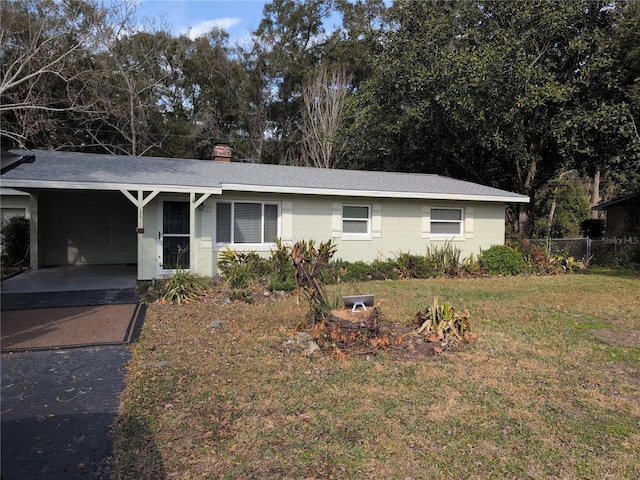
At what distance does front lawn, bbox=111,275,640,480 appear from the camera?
3.12 m

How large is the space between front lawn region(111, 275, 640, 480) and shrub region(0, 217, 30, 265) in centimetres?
918

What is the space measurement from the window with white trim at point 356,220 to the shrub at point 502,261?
3.90 metres

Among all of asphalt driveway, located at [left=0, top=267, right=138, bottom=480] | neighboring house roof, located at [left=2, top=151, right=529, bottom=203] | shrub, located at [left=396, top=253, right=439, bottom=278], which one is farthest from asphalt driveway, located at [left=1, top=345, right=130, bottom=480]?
shrub, located at [left=396, top=253, right=439, bottom=278]

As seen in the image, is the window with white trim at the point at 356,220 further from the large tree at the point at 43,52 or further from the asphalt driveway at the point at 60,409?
the large tree at the point at 43,52

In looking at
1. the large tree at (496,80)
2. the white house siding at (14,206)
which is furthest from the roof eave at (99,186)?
the large tree at (496,80)

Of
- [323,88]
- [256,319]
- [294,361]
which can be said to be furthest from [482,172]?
[294,361]

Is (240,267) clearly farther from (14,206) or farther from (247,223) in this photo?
(14,206)

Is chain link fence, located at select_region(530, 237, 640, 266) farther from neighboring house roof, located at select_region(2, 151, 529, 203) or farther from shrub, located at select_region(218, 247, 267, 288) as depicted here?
shrub, located at select_region(218, 247, 267, 288)

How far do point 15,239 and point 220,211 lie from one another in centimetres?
717

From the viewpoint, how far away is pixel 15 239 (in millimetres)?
13414

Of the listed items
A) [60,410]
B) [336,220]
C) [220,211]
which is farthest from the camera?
[336,220]

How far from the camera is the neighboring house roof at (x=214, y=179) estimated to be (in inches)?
372

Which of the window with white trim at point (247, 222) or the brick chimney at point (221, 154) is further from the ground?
the brick chimney at point (221, 154)

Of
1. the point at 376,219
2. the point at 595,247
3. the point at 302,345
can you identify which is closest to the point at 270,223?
the point at 376,219
